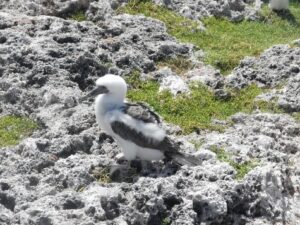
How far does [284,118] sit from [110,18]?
4841 millimetres

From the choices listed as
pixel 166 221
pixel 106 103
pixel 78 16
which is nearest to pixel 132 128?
pixel 106 103

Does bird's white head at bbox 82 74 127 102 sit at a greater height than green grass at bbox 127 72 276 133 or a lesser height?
greater

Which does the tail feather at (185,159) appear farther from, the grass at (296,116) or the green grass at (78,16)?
the green grass at (78,16)

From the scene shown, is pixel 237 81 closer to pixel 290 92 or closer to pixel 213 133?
pixel 290 92

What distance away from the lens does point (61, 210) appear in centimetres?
873

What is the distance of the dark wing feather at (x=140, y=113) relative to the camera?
31.9 feet

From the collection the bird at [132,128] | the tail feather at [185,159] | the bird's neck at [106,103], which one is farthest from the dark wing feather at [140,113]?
the tail feather at [185,159]

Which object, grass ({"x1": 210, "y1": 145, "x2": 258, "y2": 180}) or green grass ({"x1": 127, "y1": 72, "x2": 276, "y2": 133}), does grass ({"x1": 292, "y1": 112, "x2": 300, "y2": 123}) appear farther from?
grass ({"x1": 210, "y1": 145, "x2": 258, "y2": 180})

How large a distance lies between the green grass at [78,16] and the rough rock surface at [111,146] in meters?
0.48

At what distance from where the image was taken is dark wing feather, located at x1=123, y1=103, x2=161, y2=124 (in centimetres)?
971

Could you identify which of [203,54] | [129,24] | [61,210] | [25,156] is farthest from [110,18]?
[61,210]

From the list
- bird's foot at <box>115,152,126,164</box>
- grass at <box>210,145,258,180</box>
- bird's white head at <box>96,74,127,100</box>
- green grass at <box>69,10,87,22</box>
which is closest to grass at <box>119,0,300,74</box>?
green grass at <box>69,10,87,22</box>

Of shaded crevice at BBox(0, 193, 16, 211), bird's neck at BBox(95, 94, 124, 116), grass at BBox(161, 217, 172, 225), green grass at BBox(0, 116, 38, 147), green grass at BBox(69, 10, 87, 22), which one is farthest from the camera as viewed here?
green grass at BBox(69, 10, 87, 22)

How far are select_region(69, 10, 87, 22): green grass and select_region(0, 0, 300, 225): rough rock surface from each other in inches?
18.9
